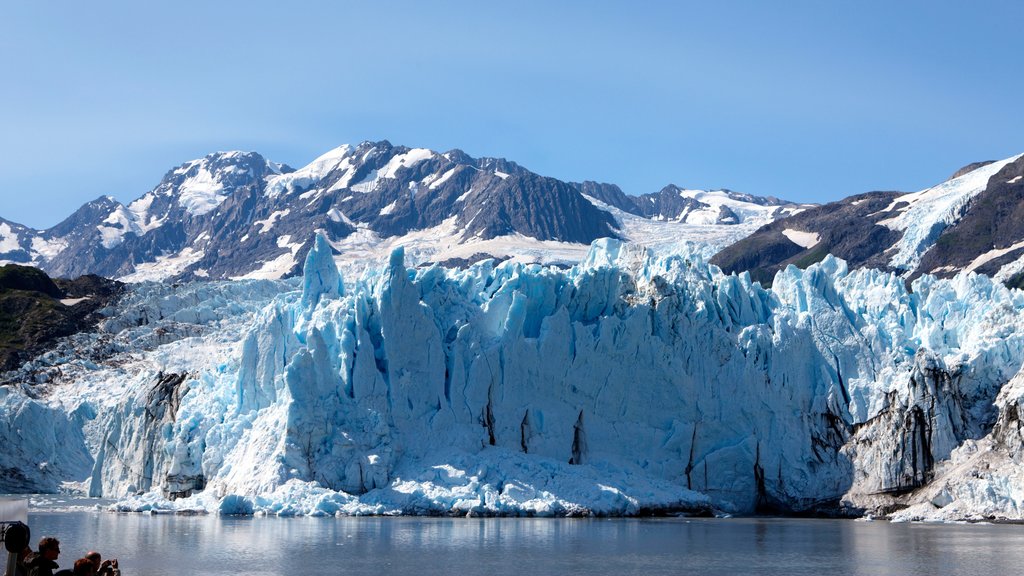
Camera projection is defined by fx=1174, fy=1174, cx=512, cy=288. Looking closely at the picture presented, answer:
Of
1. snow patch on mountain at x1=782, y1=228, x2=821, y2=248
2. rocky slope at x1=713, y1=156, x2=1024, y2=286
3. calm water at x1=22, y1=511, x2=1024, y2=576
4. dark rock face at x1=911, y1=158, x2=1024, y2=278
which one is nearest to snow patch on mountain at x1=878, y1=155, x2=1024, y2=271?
rocky slope at x1=713, y1=156, x2=1024, y2=286

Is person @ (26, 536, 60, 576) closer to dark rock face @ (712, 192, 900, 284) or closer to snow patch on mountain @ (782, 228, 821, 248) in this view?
dark rock face @ (712, 192, 900, 284)

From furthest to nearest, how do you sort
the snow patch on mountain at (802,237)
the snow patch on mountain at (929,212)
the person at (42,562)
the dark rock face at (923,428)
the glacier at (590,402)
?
the snow patch on mountain at (802,237), the snow patch on mountain at (929,212), the dark rock face at (923,428), the glacier at (590,402), the person at (42,562)

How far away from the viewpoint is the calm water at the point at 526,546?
28.4 m

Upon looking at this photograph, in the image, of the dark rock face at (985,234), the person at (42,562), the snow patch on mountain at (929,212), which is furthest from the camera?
the snow patch on mountain at (929,212)

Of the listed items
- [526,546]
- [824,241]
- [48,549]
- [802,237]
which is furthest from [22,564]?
[802,237]

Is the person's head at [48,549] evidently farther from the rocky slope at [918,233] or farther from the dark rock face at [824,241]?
the dark rock face at [824,241]

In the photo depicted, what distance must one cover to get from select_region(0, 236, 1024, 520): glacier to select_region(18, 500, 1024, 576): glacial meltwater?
1.62 meters

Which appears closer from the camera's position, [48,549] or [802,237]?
[48,549]

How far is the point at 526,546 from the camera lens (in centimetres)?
3322

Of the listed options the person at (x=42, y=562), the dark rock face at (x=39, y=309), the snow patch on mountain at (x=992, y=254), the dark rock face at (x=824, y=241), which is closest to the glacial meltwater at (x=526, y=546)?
the person at (x=42, y=562)

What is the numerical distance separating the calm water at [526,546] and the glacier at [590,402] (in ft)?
5.37

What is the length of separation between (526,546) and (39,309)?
70.9 m

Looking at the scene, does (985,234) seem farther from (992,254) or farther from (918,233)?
(918,233)

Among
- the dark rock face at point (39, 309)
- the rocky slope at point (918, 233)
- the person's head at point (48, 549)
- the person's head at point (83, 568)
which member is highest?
the rocky slope at point (918, 233)
